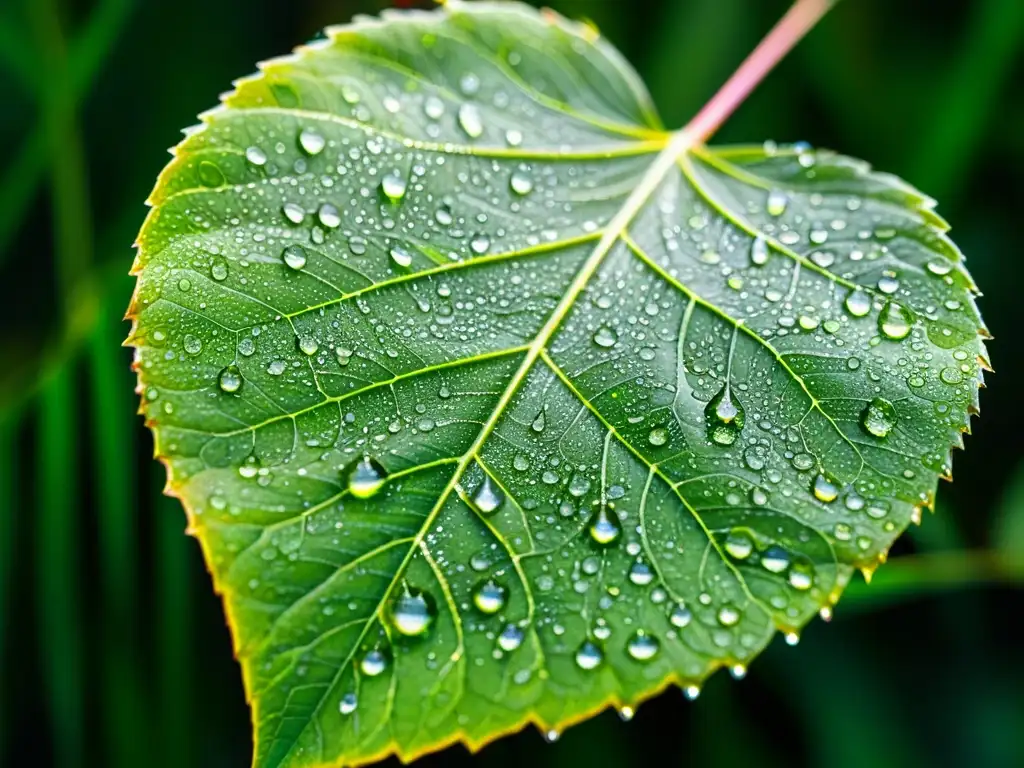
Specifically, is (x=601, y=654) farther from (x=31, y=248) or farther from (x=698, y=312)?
(x=31, y=248)

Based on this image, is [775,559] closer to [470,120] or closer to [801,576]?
[801,576]

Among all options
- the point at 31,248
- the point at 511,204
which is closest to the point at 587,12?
the point at 511,204

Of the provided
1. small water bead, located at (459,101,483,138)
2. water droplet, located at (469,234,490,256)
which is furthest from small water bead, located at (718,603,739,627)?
small water bead, located at (459,101,483,138)

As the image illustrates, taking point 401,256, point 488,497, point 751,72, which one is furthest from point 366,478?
point 751,72

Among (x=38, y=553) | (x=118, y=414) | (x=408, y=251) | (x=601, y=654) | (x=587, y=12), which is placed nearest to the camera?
(x=601, y=654)

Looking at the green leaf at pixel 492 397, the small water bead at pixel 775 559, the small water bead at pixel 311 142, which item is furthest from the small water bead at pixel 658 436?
the small water bead at pixel 311 142

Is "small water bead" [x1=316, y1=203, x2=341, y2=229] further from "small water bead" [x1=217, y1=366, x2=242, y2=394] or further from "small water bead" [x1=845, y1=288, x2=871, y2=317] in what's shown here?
"small water bead" [x1=845, y1=288, x2=871, y2=317]

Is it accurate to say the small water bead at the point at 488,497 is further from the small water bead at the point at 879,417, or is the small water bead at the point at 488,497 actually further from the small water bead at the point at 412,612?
the small water bead at the point at 879,417
